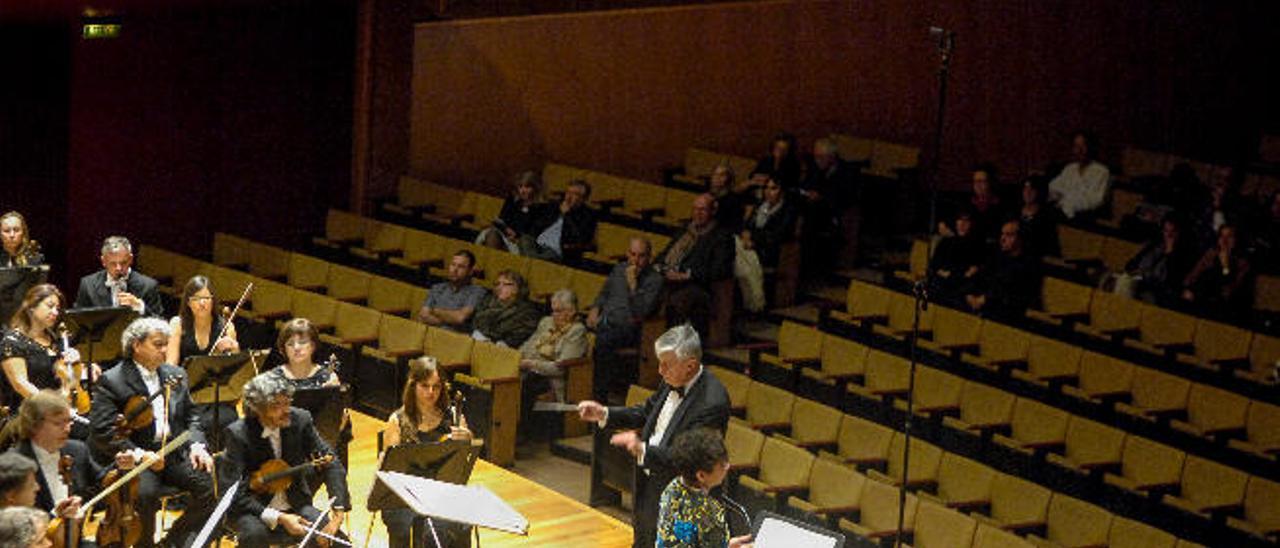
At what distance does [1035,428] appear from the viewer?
798cm

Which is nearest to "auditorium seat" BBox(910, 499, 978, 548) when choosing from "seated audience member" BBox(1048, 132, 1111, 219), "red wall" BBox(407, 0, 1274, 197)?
"seated audience member" BBox(1048, 132, 1111, 219)

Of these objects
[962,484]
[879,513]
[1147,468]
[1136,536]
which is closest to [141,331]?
[879,513]

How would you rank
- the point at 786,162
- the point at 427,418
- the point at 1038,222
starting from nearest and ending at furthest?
the point at 427,418
the point at 1038,222
the point at 786,162

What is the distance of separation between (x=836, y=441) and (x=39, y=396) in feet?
11.1

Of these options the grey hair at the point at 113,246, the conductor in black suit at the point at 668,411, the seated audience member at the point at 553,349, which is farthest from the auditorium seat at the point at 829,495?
the grey hair at the point at 113,246

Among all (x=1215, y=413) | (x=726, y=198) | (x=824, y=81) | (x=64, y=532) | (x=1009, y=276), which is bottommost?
(x=64, y=532)

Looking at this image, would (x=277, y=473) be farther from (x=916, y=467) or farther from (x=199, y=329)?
(x=916, y=467)

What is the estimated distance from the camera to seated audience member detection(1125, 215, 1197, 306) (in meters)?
9.28

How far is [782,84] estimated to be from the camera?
40.7 feet

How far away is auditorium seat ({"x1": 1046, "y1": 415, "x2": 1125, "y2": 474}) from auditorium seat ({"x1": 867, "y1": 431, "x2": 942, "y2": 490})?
49 cm

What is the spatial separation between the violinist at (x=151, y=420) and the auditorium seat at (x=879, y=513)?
7.81 ft

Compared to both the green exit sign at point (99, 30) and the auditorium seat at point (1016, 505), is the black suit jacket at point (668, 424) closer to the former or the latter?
the auditorium seat at point (1016, 505)

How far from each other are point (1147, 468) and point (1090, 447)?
10.3 inches

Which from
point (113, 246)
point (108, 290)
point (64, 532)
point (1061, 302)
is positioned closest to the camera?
point (64, 532)
